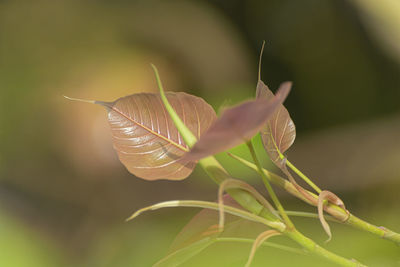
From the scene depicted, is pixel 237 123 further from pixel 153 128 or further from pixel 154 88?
pixel 154 88

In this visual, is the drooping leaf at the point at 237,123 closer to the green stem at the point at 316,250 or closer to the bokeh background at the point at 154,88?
the green stem at the point at 316,250

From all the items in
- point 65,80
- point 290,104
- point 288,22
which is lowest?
point 65,80

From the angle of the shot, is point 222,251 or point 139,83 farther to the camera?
point 139,83

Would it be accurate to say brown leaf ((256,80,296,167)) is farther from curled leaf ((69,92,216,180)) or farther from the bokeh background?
the bokeh background

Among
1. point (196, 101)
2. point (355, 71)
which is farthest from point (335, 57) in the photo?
point (196, 101)

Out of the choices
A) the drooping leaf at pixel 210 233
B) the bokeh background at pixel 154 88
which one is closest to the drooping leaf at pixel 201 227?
the drooping leaf at pixel 210 233

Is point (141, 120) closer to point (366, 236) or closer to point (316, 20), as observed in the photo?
point (366, 236)
